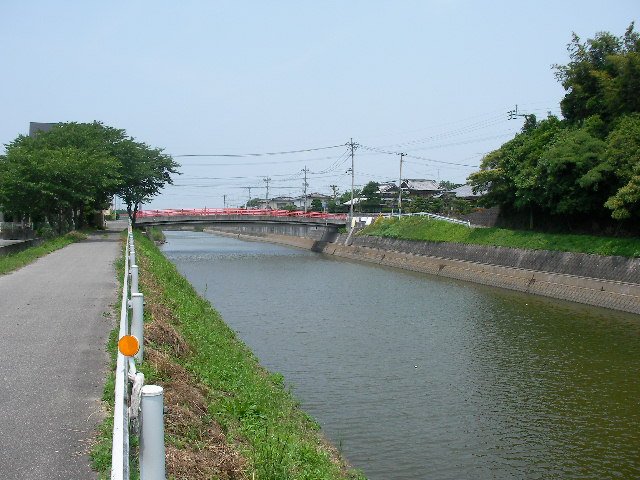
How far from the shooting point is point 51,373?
7.68m

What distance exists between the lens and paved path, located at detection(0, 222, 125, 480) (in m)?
5.27

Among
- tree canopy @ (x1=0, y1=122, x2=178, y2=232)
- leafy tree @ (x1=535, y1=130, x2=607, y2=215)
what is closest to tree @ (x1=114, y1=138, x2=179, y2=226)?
Answer: tree canopy @ (x1=0, y1=122, x2=178, y2=232)

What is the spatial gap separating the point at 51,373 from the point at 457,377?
9941mm

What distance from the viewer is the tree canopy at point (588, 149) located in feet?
94.5

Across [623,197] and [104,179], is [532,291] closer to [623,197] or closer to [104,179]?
[623,197]

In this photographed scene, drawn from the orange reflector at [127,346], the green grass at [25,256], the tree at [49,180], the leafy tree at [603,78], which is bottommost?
the green grass at [25,256]

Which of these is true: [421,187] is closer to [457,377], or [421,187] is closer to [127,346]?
[457,377]

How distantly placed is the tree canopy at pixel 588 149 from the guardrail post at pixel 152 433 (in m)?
27.6

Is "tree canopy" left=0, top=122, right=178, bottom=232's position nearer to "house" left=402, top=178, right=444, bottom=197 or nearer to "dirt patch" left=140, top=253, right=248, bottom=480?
"dirt patch" left=140, top=253, right=248, bottom=480

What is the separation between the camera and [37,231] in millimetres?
45031

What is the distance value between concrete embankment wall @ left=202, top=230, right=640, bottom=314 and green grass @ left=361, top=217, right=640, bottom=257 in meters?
0.50

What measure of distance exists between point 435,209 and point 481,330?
4780cm

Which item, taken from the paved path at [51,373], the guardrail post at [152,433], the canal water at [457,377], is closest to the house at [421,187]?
the canal water at [457,377]

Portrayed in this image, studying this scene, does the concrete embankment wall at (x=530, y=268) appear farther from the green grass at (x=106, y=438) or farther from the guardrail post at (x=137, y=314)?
the green grass at (x=106, y=438)
